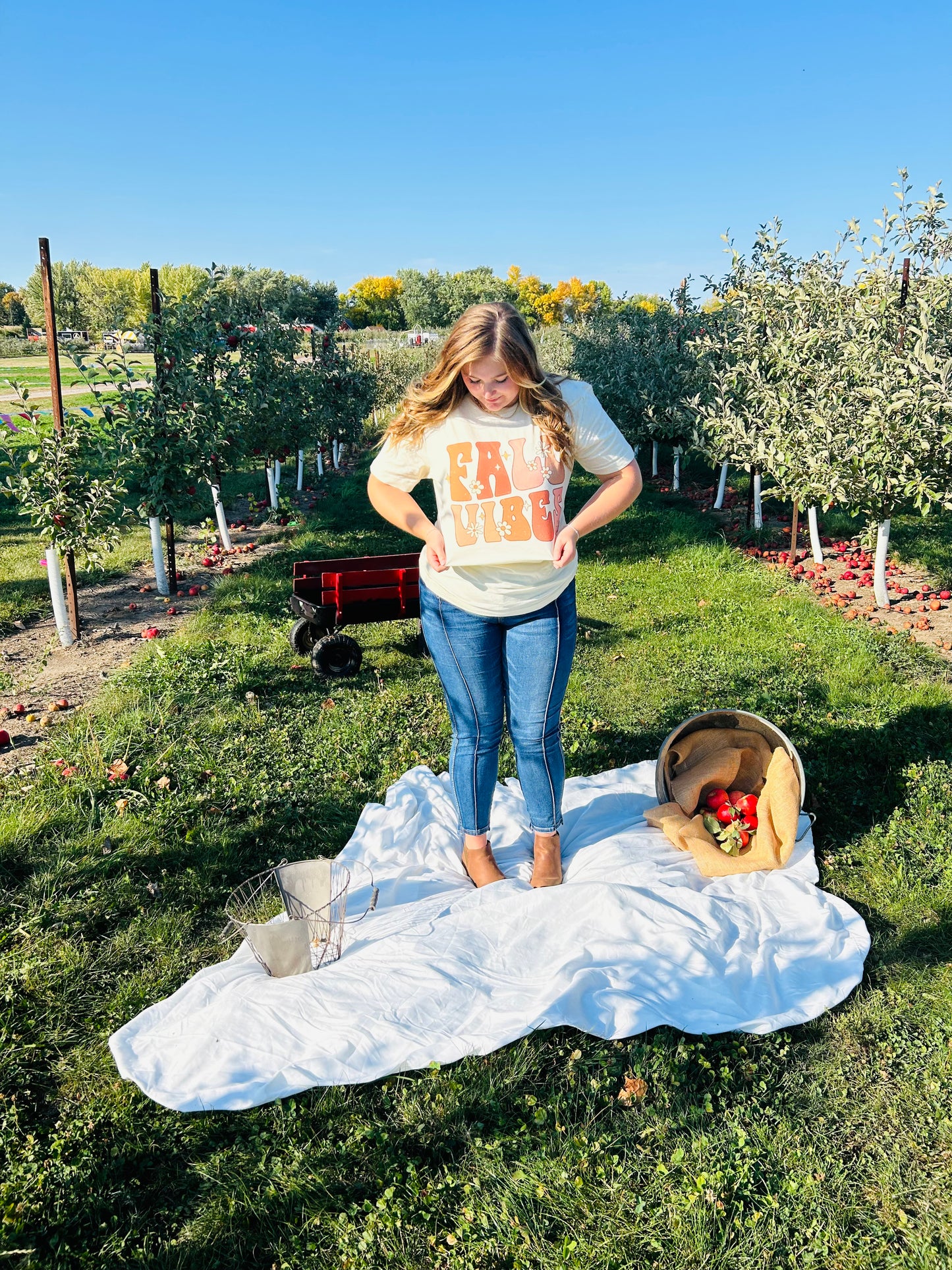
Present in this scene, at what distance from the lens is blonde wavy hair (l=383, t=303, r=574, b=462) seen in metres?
2.81

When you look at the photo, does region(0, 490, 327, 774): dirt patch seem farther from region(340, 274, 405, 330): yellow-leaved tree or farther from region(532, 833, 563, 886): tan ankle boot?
region(340, 274, 405, 330): yellow-leaved tree

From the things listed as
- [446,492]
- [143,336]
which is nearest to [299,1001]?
[446,492]

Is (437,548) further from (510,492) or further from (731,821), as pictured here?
(731,821)

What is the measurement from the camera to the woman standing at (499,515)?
291 cm

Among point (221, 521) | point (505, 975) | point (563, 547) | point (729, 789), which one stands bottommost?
point (505, 975)

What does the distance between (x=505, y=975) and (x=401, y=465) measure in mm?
1806

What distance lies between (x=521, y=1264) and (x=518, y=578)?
1960mm

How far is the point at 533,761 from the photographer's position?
3320 mm

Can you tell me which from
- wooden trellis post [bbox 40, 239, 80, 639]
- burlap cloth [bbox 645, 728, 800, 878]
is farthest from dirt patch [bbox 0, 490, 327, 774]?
Result: burlap cloth [bbox 645, 728, 800, 878]

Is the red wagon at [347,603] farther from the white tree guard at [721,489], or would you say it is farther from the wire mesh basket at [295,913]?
the white tree guard at [721,489]

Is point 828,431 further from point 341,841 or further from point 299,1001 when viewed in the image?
point 299,1001

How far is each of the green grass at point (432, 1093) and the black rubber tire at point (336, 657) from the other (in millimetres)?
840

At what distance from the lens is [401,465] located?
312cm

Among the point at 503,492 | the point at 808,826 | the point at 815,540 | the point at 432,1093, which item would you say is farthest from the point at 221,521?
the point at 432,1093
